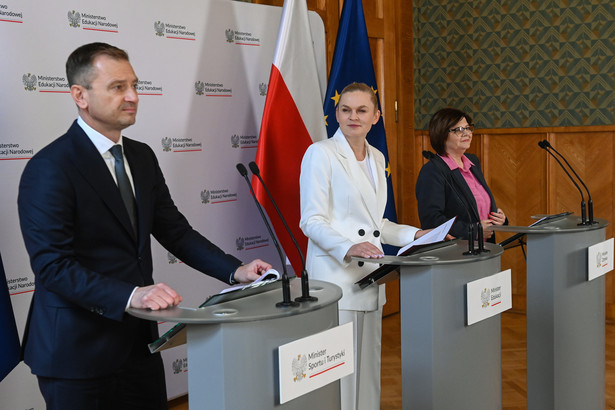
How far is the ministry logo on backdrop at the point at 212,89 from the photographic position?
3.99m

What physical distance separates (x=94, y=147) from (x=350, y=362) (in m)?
0.96

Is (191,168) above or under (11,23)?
under

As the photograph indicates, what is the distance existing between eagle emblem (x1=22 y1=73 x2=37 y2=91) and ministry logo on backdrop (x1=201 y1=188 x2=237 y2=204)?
1.09 m

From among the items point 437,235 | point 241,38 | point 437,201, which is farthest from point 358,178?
point 241,38

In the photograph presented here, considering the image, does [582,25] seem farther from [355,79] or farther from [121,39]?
[121,39]

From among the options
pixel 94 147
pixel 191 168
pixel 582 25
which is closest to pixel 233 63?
pixel 191 168

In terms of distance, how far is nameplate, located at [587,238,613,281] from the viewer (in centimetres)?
315

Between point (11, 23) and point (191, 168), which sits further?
point (191, 168)

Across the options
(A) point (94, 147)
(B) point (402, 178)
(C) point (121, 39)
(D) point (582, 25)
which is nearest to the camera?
(A) point (94, 147)

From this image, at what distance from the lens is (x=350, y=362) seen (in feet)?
6.17

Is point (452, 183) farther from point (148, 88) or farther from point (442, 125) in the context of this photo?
point (148, 88)

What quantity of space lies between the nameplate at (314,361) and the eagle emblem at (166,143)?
2.20m

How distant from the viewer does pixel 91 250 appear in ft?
6.80

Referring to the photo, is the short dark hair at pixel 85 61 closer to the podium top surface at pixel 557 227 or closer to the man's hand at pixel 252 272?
the man's hand at pixel 252 272
